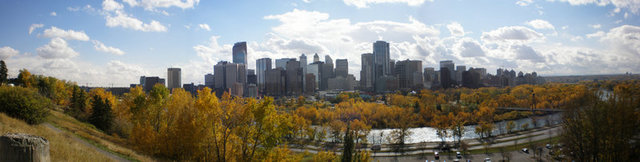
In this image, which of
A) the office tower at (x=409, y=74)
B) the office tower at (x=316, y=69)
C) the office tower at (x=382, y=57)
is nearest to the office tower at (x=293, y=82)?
the office tower at (x=409, y=74)

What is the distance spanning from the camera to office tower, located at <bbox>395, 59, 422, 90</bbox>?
147 m

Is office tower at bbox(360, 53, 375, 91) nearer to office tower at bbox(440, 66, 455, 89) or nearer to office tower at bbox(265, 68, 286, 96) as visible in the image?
office tower at bbox(440, 66, 455, 89)

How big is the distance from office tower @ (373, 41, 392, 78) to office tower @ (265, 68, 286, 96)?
61.1 metres

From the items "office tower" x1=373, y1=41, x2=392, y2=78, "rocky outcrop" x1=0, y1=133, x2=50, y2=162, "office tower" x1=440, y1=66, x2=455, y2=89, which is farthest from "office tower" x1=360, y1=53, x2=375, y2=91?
"rocky outcrop" x1=0, y1=133, x2=50, y2=162

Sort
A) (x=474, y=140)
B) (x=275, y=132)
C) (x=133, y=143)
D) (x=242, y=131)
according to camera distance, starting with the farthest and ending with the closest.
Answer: (x=474, y=140) → (x=133, y=143) → (x=242, y=131) → (x=275, y=132)

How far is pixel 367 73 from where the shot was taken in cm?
17012

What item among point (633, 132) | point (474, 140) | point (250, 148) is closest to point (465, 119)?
point (474, 140)

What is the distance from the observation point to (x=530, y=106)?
238 feet

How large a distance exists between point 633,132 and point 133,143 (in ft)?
117

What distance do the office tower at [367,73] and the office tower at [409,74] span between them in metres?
15.2

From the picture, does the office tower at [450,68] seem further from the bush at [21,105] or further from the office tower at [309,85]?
the bush at [21,105]

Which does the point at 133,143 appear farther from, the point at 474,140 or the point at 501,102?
the point at 501,102

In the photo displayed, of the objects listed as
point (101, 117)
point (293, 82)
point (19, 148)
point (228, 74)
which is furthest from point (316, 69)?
point (19, 148)

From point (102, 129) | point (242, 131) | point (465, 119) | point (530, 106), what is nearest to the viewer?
point (242, 131)
